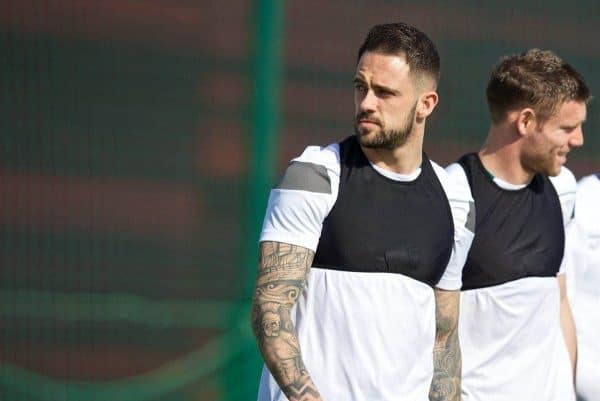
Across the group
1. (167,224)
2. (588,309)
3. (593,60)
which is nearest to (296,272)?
(588,309)

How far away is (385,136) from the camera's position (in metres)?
3.15

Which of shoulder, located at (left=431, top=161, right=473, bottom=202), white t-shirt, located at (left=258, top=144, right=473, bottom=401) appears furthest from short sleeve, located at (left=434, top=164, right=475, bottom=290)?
white t-shirt, located at (left=258, top=144, right=473, bottom=401)

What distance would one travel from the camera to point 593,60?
5641 millimetres

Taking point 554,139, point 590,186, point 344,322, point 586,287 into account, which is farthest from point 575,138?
point 344,322

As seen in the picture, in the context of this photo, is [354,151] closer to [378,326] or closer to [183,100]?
[378,326]

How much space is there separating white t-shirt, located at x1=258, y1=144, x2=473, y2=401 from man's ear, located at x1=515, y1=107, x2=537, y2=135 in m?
0.92

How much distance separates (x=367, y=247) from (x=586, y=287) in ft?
4.05

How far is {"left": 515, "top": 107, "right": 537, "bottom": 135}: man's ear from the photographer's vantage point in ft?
12.6

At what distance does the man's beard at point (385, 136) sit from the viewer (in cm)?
314

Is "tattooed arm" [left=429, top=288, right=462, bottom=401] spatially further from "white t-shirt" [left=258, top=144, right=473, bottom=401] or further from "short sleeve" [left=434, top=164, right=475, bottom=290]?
"white t-shirt" [left=258, top=144, right=473, bottom=401]

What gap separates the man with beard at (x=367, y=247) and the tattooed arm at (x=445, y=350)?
0.33 ft

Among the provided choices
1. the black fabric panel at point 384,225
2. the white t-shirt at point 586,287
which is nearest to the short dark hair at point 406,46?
the black fabric panel at point 384,225

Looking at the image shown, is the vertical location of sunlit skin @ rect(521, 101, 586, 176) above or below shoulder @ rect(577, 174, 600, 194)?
above

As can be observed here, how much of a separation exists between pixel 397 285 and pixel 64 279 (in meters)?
1.93
